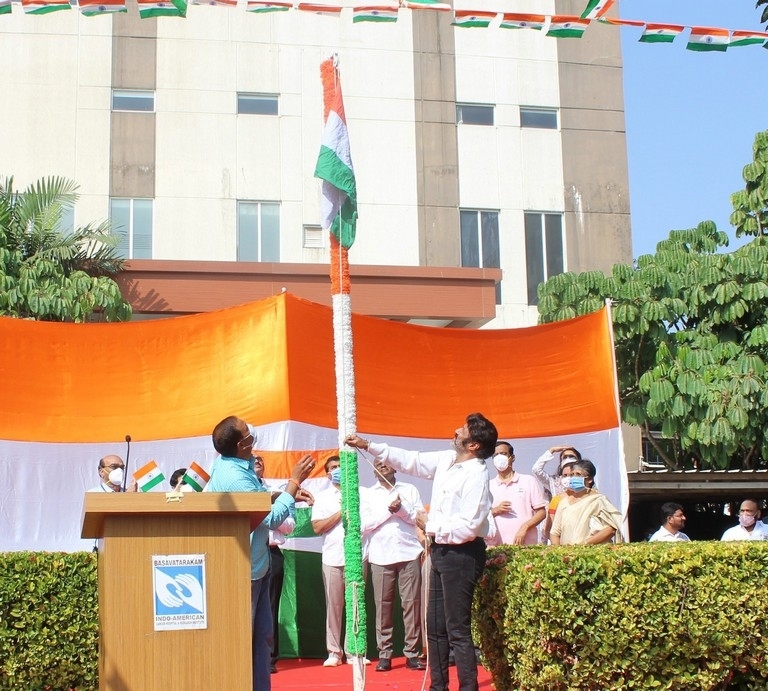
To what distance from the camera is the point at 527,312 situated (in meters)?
21.5

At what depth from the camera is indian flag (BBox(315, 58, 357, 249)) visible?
753 cm

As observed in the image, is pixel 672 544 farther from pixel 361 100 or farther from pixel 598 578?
pixel 361 100

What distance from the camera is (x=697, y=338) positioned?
623 inches

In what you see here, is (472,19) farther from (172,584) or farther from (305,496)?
(172,584)

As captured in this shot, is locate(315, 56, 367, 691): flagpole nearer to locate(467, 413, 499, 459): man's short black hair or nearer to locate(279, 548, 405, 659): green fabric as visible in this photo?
locate(467, 413, 499, 459): man's short black hair

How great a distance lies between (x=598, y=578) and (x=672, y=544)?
0.59 m

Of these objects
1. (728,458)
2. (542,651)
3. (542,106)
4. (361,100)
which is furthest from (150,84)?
(542,651)

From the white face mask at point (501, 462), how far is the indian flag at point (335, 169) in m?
3.13

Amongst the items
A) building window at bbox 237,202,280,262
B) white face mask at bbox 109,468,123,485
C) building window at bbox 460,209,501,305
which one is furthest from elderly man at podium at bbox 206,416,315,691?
building window at bbox 460,209,501,305

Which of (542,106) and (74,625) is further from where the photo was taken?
(542,106)

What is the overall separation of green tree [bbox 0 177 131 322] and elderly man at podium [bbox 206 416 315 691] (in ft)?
28.1

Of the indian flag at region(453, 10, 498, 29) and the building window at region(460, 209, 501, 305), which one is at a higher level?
the building window at region(460, 209, 501, 305)

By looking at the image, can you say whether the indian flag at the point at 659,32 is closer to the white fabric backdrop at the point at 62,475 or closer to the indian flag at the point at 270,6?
the indian flag at the point at 270,6

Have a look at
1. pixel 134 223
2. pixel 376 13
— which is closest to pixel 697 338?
pixel 376 13
